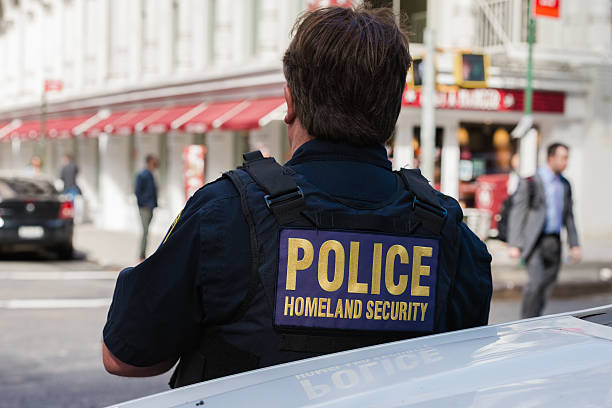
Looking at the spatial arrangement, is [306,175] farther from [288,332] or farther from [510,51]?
[510,51]

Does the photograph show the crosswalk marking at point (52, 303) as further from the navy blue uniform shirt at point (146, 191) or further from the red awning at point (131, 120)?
the red awning at point (131, 120)

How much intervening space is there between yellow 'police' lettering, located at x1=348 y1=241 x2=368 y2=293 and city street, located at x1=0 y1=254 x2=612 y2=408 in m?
4.27

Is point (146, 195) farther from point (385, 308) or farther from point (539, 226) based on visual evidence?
point (385, 308)

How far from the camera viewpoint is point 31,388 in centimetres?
617

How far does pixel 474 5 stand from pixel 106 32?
12.9m

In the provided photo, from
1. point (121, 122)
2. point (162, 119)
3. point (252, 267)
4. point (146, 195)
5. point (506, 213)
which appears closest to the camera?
point (252, 267)

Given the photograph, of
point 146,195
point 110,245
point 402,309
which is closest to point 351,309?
point 402,309

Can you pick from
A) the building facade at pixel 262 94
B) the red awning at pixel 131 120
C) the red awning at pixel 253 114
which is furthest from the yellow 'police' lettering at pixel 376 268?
the red awning at pixel 131 120

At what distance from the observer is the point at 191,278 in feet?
6.11

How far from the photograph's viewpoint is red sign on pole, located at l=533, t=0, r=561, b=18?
48.5 feet

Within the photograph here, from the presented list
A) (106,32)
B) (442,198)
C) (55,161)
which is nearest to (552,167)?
(442,198)

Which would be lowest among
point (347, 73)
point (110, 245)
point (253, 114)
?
point (110, 245)

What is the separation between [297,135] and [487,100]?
17.1m

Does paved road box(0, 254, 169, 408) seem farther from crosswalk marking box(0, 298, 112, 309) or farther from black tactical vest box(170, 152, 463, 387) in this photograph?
black tactical vest box(170, 152, 463, 387)
